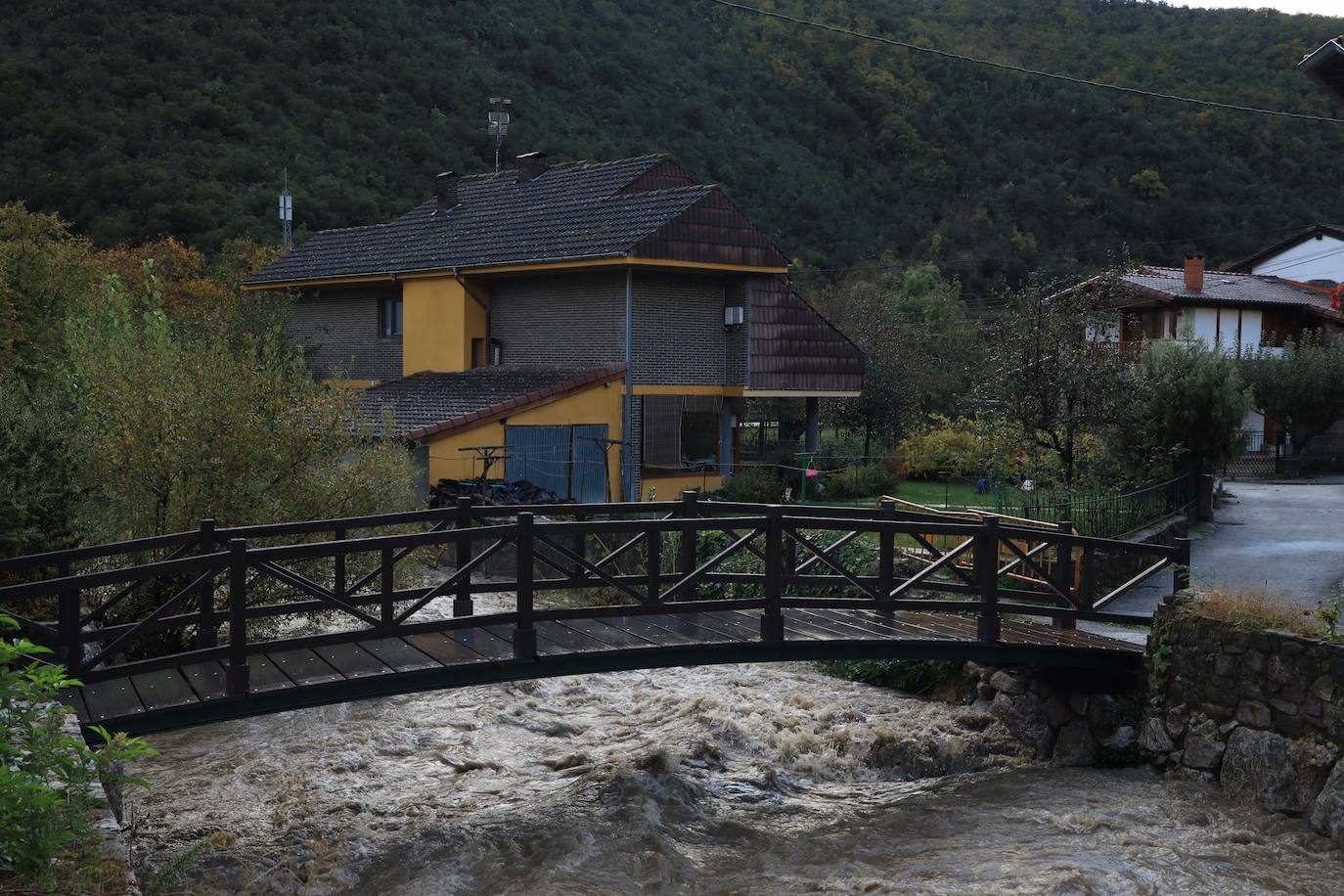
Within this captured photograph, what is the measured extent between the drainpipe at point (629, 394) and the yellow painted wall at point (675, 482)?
0.98ft

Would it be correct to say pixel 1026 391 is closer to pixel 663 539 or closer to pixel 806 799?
pixel 663 539

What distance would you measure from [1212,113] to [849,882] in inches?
3005

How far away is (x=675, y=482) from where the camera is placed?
27.2m

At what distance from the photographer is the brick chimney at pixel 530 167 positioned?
1318 inches

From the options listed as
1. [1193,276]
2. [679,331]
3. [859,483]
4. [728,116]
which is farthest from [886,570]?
[728,116]

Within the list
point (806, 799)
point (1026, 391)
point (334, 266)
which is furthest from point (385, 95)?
point (806, 799)

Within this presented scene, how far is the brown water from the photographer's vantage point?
10203 mm

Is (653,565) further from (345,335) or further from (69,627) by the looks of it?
(345,335)

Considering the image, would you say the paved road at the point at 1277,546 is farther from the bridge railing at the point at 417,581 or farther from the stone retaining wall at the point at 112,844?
the stone retaining wall at the point at 112,844

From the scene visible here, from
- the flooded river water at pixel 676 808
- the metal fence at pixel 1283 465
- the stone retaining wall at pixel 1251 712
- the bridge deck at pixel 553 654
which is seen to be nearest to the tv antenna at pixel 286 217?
the metal fence at pixel 1283 465

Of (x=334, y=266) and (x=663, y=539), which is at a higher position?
(x=334, y=266)

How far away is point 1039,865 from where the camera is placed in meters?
10.5

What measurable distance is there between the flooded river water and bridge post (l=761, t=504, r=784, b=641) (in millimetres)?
1751

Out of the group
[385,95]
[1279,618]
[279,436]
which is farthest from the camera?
[385,95]
